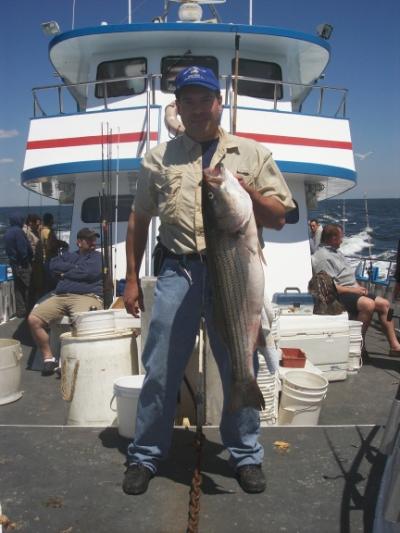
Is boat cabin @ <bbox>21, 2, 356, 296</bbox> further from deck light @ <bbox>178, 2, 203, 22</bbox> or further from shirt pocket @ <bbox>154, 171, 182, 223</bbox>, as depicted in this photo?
shirt pocket @ <bbox>154, 171, 182, 223</bbox>

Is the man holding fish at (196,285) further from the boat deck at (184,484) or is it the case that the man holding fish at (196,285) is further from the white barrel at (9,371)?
the white barrel at (9,371)

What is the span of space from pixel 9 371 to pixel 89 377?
1.46 m

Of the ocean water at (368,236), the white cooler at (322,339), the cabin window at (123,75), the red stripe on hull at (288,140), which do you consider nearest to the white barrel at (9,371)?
the white cooler at (322,339)

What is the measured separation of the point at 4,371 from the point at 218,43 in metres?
6.21

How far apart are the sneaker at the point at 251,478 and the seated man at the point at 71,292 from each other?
158 inches

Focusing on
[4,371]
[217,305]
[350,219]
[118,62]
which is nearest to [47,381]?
[4,371]

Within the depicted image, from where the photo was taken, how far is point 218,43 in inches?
337

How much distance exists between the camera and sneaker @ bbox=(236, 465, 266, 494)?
2.96 meters

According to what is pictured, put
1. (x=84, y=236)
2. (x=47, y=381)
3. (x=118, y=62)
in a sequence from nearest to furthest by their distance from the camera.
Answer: (x=47, y=381) → (x=84, y=236) → (x=118, y=62)

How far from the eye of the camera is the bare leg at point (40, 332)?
22.0 feet

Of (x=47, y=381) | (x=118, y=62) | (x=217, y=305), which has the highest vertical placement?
(x=118, y=62)

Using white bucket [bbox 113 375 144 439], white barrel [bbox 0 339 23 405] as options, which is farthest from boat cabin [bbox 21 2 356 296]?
white bucket [bbox 113 375 144 439]

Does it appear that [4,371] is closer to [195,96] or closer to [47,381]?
[47,381]

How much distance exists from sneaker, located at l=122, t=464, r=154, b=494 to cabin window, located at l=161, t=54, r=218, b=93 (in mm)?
6912
